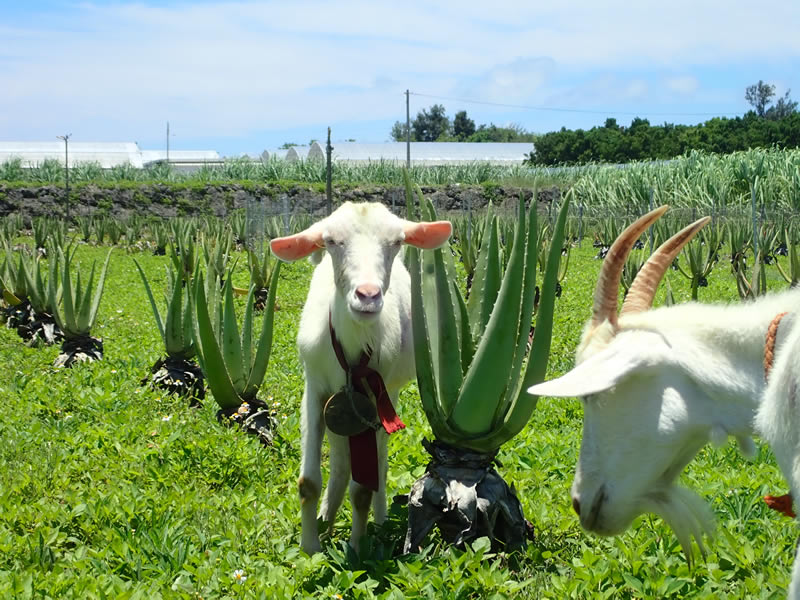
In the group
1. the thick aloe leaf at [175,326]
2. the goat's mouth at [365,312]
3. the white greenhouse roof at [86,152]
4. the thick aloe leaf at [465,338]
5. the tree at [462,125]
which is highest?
the tree at [462,125]

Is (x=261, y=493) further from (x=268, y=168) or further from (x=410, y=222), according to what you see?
(x=268, y=168)

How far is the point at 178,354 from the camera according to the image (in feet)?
21.6

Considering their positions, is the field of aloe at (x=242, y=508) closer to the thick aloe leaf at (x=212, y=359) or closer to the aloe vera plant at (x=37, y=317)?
the thick aloe leaf at (x=212, y=359)

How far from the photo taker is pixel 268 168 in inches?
1468

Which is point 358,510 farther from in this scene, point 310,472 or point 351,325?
point 351,325

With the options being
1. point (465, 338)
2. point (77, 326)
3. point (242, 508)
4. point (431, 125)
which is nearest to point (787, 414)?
point (465, 338)

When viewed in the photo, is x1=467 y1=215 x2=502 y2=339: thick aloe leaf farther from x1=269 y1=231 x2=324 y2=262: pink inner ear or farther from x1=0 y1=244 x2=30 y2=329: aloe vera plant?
x1=0 y1=244 x2=30 y2=329: aloe vera plant

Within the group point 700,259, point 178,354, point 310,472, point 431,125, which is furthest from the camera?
point 431,125

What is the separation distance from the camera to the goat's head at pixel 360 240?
347 cm

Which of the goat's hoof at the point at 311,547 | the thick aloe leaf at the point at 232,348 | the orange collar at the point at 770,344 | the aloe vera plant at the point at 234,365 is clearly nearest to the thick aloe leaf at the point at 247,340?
the aloe vera plant at the point at 234,365

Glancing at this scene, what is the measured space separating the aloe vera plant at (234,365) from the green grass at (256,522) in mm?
171

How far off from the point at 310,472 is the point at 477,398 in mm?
859

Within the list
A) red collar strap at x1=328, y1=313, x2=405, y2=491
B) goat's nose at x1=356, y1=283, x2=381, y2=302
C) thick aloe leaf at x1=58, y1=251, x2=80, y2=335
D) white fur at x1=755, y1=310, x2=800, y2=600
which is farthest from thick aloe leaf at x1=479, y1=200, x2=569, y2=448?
thick aloe leaf at x1=58, y1=251, x2=80, y2=335

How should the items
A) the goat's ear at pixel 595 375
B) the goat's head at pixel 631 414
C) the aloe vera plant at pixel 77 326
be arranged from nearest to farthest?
the goat's ear at pixel 595 375 < the goat's head at pixel 631 414 < the aloe vera plant at pixel 77 326
